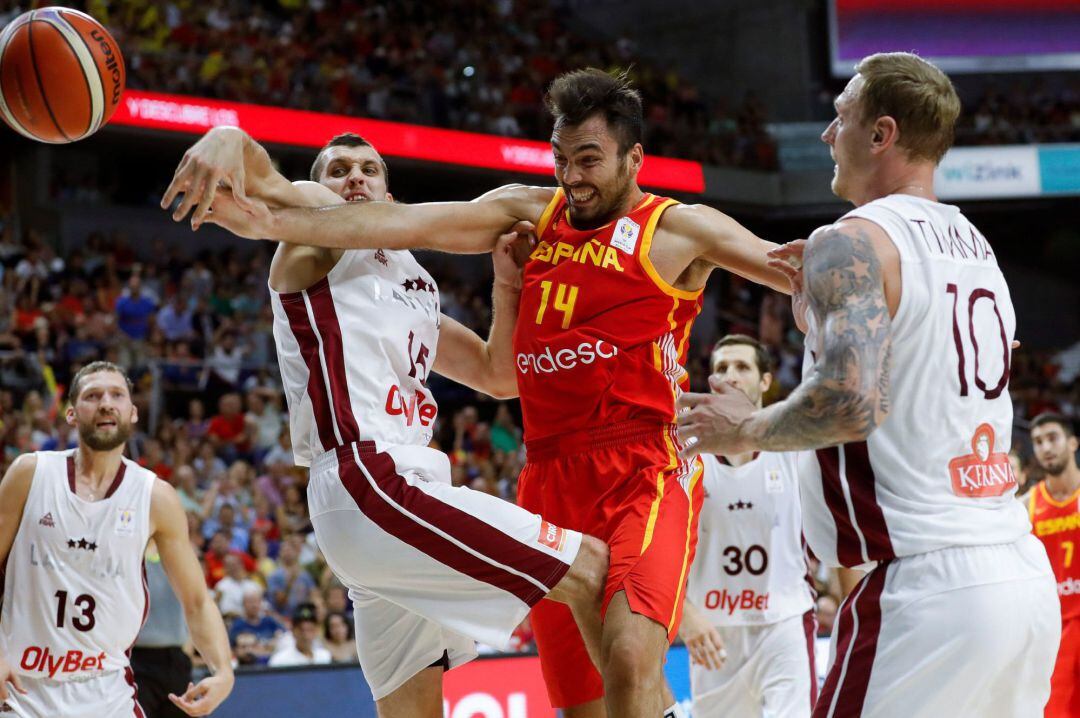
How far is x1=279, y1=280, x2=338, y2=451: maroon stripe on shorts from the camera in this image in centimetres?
398

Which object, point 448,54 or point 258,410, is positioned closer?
point 258,410

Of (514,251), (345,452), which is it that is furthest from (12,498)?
(514,251)

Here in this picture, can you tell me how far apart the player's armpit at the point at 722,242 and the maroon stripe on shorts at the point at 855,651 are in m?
1.47

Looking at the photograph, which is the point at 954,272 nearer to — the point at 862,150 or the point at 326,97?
the point at 862,150

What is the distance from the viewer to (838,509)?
3.04 meters

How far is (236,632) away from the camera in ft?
32.0

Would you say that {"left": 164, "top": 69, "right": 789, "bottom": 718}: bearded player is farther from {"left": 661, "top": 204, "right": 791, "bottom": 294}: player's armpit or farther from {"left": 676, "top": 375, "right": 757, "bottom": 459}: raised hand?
{"left": 676, "top": 375, "right": 757, "bottom": 459}: raised hand

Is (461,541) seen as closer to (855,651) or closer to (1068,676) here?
(855,651)

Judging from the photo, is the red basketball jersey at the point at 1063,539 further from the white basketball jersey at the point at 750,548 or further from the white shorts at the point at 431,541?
the white shorts at the point at 431,541

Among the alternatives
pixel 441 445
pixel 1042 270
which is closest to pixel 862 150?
pixel 441 445

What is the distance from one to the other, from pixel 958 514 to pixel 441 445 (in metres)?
12.2

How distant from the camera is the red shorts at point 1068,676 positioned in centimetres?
792

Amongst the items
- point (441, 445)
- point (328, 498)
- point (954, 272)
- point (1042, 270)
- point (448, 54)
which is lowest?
point (328, 498)

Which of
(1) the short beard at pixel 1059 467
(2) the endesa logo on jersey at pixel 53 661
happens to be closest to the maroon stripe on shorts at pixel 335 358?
(2) the endesa logo on jersey at pixel 53 661
